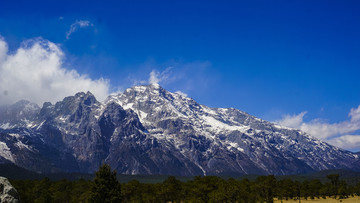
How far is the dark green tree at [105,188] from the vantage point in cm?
6481

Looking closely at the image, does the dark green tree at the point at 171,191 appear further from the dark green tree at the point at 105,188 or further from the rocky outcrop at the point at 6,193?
the rocky outcrop at the point at 6,193

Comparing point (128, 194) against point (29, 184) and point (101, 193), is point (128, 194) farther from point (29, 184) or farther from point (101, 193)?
point (101, 193)

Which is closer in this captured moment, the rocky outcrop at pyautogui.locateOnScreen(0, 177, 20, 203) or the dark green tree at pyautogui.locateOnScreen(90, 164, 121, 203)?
the rocky outcrop at pyautogui.locateOnScreen(0, 177, 20, 203)

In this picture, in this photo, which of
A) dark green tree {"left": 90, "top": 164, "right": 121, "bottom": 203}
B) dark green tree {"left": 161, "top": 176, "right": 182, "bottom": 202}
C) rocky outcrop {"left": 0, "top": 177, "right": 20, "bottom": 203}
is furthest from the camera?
dark green tree {"left": 161, "top": 176, "right": 182, "bottom": 202}

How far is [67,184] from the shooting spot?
603 feet

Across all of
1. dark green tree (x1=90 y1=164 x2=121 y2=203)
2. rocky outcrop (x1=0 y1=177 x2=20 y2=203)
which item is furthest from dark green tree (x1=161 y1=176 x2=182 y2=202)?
rocky outcrop (x1=0 y1=177 x2=20 y2=203)

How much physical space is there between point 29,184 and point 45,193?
2196 inches

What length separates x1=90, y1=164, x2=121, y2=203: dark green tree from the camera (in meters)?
64.8

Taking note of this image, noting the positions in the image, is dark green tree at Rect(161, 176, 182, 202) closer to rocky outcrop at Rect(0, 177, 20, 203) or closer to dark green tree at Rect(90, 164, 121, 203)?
dark green tree at Rect(90, 164, 121, 203)

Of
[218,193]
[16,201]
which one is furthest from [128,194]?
[16,201]

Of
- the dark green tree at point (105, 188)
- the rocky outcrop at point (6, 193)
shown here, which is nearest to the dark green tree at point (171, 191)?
the dark green tree at point (105, 188)

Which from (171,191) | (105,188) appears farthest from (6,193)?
(171,191)

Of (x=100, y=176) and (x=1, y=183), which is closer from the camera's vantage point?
(x=1, y=183)

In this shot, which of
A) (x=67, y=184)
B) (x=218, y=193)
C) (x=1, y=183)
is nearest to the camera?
(x=1, y=183)
